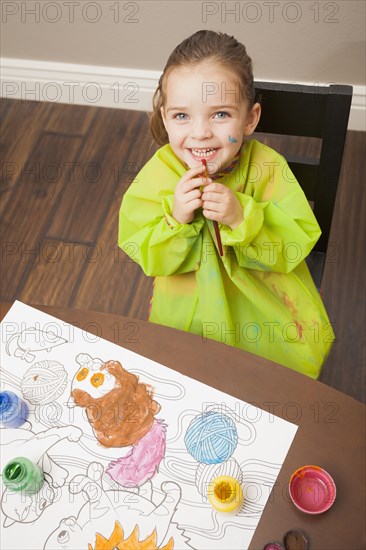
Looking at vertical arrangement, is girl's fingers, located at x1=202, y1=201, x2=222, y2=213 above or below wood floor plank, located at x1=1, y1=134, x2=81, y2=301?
below

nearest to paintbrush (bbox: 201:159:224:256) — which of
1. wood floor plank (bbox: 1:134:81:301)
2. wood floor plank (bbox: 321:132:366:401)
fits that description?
wood floor plank (bbox: 321:132:366:401)

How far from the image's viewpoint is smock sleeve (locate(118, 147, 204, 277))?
1.26 m

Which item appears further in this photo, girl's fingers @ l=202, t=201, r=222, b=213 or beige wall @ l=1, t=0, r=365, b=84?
beige wall @ l=1, t=0, r=365, b=84

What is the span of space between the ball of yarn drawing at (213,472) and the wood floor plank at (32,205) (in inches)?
47.6

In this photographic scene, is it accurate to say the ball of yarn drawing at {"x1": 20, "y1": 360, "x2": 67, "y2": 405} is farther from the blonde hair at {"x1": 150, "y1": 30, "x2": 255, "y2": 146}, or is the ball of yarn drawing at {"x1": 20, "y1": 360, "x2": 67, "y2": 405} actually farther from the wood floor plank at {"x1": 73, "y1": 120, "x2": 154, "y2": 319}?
the wood floor plank at {"x1": 73, "y1": 120, "x2": 154, "y2": 319}

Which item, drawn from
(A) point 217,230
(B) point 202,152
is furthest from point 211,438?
(B) point 202,152

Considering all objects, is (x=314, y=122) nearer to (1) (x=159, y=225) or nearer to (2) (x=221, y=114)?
(2) (x=221, y=114)

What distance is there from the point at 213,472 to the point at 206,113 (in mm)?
607

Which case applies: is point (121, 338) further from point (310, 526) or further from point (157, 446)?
point (310, 526)

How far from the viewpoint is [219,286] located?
1297 millimetres

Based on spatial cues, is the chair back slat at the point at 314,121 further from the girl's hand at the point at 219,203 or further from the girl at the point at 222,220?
the girl's hand at the point at 219,203

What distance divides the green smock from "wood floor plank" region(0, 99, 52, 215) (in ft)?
3.51

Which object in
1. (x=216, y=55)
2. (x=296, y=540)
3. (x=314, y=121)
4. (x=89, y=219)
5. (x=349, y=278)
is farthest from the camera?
(x=89, y=219)

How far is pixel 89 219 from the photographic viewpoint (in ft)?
7.08
